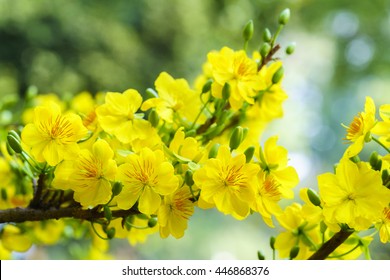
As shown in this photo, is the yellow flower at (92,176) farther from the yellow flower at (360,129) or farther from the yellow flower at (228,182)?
the yellow flower at (360,129)

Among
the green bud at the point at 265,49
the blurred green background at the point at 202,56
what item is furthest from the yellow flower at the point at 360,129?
the blurred green background at the point at 202,56

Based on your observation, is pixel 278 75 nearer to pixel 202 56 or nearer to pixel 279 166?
pixel 279 166

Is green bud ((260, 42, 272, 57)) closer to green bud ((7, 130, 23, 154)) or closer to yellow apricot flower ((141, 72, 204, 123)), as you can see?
yellow apricot flower ((141, 72, 204, 123))

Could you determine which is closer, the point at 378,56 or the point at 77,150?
the point at 77,150

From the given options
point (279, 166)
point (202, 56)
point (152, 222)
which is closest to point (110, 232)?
point (152, 222)

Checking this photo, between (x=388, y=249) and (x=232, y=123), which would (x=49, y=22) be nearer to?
(x=388, y=249)
